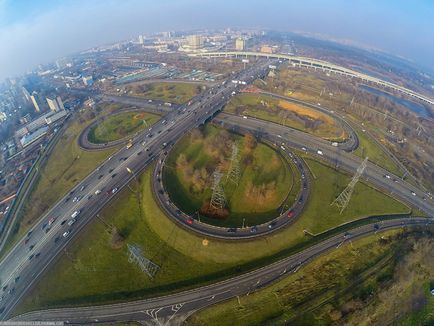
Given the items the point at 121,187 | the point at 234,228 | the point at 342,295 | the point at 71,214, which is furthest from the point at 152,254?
the point at 342,295

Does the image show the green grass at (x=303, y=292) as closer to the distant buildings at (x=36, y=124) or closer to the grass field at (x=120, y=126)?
the grass field at (x=120, y=126)

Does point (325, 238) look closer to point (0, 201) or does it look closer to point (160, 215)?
point (160, 215)

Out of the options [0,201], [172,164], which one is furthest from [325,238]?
[0,201]

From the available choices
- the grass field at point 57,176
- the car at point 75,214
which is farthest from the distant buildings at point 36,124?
the car at point 75,214

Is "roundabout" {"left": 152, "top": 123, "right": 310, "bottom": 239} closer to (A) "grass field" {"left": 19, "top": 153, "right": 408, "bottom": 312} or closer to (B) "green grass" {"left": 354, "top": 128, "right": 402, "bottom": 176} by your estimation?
(A) "grass field" {"left": 19, "top": 153, "right": 408, "bottom": 312}

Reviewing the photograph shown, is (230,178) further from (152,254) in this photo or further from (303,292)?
(303,292)
